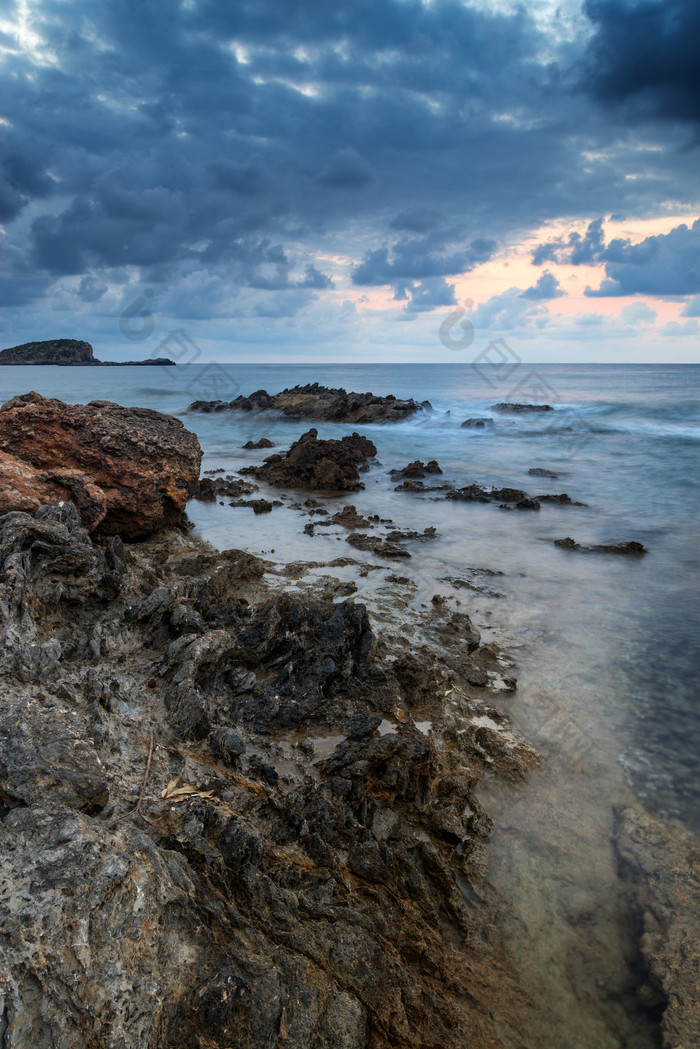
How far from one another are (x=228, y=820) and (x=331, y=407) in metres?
32.1

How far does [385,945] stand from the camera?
8.66ft

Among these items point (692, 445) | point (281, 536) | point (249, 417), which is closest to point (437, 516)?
point (281, 536)

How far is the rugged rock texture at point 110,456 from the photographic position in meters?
8.34

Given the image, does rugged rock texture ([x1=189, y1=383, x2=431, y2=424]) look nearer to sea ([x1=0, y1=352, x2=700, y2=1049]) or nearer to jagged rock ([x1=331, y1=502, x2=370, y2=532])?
sea ([x1=0, y1=352, x2=700, y2=1049])

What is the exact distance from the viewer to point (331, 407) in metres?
33.7

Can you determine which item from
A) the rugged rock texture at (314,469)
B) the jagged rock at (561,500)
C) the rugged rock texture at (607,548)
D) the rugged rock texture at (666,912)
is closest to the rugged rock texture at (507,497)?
the jagged rock at (561,500)

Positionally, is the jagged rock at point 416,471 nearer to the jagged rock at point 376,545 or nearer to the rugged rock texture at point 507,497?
the rugged rock texture at point 507,497

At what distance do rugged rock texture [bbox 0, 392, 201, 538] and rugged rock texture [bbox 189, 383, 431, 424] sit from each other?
77.5ft

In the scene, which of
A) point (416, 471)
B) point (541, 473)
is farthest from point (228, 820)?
point (541, 473)

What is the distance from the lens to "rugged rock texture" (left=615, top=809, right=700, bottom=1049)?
9.30 ft

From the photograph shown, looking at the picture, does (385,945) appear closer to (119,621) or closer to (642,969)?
(642,969)

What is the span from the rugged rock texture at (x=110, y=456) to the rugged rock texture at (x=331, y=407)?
2361 centimetres

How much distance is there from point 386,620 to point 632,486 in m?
12.8

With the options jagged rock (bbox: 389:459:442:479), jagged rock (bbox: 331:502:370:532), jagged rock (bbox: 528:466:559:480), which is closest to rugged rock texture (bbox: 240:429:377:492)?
jagged rock (bbox: 389:459:442:479)
